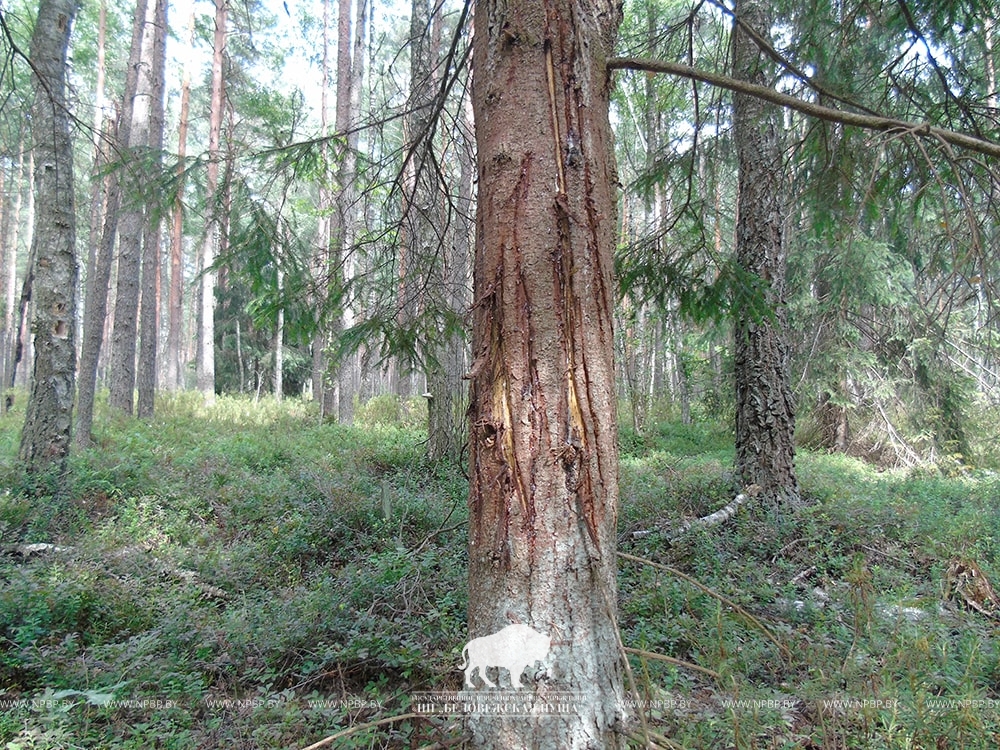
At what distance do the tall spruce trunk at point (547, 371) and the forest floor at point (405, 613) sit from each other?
405 millimetres

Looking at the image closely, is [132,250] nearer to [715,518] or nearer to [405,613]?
[405,613]

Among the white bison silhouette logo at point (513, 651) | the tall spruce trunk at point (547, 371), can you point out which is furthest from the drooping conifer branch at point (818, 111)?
the white bison silhouette logo at point (513, 651)

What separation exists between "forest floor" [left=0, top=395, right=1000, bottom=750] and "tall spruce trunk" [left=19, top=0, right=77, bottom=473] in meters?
0.55

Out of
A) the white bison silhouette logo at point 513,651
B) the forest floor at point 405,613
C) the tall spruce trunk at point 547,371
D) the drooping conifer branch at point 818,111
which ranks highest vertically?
the drooping conifer branch at point 818,111

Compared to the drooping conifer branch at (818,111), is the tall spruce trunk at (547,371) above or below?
below

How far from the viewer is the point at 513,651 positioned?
1.91 m

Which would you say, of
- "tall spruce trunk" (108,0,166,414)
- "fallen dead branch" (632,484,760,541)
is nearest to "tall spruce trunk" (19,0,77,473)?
"tall spruce trunk" (108,0,166,414)

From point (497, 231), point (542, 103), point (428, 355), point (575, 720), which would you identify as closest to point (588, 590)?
point (575, 720)

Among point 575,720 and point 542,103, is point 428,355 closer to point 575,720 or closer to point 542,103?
point 542,103

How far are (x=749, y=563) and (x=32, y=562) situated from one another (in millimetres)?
5470

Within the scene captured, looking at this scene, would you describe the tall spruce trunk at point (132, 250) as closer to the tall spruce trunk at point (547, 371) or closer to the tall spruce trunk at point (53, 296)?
the tall spruce trunk at point (53, 296)

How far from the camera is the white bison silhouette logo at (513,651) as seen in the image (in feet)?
6.20

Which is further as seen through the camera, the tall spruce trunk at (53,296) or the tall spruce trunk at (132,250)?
the tall spruce trunk at (132,250)

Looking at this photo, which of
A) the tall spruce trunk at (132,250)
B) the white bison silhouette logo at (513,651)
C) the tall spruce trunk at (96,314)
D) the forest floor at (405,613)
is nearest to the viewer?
the white bison silhouette logo at (513,651)
